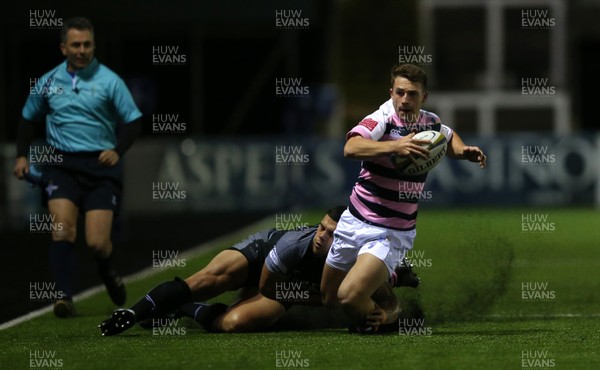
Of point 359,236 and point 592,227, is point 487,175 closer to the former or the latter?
point 592,227

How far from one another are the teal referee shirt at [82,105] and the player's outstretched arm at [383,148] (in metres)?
2.95

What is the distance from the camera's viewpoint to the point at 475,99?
108 feet

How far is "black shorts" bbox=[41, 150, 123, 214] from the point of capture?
11625 mm

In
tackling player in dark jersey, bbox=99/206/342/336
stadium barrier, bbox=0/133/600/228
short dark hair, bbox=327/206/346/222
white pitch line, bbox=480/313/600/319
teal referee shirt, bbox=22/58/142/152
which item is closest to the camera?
tackling player in dark jersey, bbox=99/206/342/336

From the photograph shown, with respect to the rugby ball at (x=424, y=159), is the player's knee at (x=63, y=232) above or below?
below

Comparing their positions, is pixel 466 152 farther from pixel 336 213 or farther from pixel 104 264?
pixel 104 264

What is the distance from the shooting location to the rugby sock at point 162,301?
32.0ft

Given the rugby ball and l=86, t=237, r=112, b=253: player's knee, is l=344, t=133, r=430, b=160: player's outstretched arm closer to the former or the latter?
the rugby ball

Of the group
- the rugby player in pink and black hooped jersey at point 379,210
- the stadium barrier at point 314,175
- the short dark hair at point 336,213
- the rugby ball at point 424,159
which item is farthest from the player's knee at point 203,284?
the stadium barrier at point 314,175

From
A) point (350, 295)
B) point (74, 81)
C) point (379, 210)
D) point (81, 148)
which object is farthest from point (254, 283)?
point (74, 81)

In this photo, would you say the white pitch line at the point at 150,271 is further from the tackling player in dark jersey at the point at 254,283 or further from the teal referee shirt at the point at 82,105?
the tackling player in dark jersey at the point at 254,283

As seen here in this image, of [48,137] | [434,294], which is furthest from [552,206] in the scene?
[48,137]

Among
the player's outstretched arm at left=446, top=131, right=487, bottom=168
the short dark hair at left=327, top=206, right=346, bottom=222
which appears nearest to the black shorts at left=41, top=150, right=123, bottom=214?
the short dark hair at left=327, top=206, right=346, bottom=222

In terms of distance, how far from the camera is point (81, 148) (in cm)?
1172
